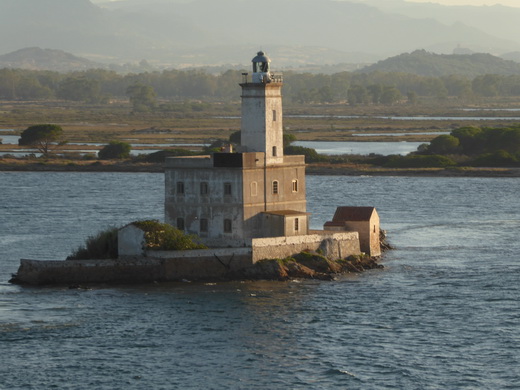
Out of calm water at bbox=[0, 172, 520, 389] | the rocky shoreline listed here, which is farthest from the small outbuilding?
the rocky shoreline

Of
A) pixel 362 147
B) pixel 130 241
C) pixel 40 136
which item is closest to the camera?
pixel 130 241

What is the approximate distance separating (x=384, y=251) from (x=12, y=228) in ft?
78.2

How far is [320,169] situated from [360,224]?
55.5m

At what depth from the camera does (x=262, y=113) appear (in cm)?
6084

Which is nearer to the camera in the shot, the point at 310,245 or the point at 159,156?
the point at 310,245

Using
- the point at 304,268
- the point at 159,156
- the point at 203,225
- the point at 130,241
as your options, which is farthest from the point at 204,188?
the point at 159,156

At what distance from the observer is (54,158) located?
131 metres

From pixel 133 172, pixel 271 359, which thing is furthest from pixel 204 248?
pixel 133 172

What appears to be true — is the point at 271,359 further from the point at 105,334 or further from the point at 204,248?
the point at 204,248

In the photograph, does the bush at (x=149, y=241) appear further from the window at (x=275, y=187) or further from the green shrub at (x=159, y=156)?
the green shrub at (x=159, y=156)

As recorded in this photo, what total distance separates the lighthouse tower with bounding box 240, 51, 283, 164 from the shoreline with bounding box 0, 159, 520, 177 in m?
53.5

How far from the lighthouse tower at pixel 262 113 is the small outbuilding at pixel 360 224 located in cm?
519

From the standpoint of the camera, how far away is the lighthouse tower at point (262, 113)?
60.8m

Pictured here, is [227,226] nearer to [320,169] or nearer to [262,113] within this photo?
[262,113]
